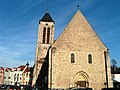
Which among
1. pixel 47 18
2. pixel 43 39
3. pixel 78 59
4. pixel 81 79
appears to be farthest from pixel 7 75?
pixel 81 79

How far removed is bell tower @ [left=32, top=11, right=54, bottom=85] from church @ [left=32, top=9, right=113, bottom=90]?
13164 mm

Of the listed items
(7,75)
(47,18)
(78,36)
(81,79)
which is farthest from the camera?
(7,75)

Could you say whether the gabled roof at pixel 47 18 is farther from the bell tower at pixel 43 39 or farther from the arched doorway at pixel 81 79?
the arched doorway at pixel 81 79

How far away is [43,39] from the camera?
45.8 m

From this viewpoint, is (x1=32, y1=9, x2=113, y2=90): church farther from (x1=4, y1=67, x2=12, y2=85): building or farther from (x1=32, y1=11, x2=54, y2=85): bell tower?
(x1=4, y1=67, x2=12, y2=85): building

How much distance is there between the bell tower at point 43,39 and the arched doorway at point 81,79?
605 inches

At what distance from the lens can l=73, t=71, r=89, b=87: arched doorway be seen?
2859 centimetres

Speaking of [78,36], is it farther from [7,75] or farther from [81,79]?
[7,75]

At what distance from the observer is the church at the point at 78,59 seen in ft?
92.0

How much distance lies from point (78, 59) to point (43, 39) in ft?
60.5

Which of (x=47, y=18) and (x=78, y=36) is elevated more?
(x=47, y=18)

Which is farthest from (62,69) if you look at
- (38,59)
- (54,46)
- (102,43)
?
(38,59)

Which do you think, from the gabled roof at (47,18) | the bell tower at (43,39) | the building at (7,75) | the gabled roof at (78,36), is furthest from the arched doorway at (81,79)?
the building at (7,75)

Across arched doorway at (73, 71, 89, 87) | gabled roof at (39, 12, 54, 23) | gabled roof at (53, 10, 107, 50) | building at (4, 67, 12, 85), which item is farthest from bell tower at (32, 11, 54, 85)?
building at (4, 67, 12, 85)
